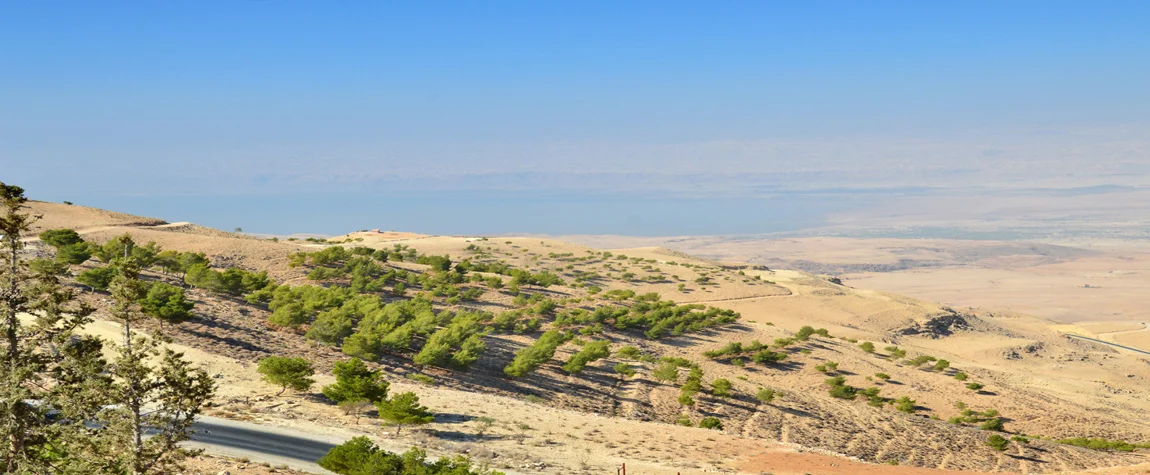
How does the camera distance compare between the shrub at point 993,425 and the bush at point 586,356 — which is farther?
the bush at point 586,356

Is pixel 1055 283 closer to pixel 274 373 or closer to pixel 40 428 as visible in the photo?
pixel 274 373

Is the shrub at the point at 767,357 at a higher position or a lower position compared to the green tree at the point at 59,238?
lower

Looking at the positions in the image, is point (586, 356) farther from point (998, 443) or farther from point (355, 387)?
point (998, 443)

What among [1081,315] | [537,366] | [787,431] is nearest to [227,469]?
[537,366]

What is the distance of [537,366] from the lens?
3734 centimetres

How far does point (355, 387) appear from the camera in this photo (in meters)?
25.9

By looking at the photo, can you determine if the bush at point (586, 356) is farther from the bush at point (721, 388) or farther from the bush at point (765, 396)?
the bush at point (765, 396)

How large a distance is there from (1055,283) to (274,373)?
164 meters

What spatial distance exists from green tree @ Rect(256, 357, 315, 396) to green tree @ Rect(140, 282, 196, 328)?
7.09 m

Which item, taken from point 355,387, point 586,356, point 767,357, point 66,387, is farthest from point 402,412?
point 767,357

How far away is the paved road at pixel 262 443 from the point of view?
20.9 metres

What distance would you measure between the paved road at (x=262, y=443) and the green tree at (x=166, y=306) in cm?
1008

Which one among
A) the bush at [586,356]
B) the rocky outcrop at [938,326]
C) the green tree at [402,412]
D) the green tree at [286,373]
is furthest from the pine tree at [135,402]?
the rocky outcrop at [938,326]

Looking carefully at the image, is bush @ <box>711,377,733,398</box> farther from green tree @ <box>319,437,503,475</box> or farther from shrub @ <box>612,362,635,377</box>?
green tree @ <box>319,437,503,475</box>
